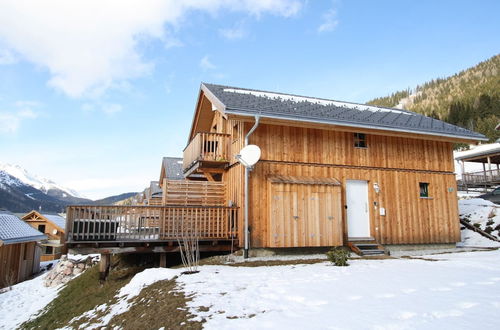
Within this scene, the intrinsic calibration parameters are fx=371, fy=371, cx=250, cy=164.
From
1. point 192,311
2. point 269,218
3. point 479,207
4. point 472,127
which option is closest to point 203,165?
point 269,218

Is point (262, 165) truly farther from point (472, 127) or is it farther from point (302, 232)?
point (472, 127)

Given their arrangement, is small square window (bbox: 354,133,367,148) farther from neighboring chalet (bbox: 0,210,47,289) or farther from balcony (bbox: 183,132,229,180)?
neighboring chalet (bbox: 0,210,47,289)

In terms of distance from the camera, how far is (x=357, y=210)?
12.9 m

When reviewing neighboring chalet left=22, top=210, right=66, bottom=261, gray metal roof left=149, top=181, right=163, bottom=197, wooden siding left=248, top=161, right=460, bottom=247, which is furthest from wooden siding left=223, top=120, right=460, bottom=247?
neighboring chalet left=22, top=210, right=66, bottom=261

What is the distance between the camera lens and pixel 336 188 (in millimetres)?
12031

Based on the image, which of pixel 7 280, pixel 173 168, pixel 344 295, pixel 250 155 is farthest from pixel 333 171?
pixel 7 280

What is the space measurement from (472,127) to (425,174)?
63.5 metres

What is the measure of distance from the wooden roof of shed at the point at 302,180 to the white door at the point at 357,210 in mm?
937

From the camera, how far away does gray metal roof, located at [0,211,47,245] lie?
20106mm

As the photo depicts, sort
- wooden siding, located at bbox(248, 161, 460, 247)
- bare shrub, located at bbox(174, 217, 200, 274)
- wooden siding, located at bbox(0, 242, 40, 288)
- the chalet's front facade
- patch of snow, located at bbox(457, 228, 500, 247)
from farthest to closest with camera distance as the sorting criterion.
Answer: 1. wooden siding, located at bbox(0, 242, 40, 288)
2. patch of snow, located at bbox(457, 228, 500, 247)
3. wooden siding, located at bbox(248, 161, 460, 247)
4. the chalet's front facade
5. bare shrub, located at bbox(174, 217, 200, 274)

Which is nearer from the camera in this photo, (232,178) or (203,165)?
(232,178)

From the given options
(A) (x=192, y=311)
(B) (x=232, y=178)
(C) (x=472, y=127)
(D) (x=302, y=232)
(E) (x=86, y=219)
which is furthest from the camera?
(C) (x=472, y=127)

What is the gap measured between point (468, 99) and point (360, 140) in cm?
8465

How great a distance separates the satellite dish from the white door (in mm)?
3867
